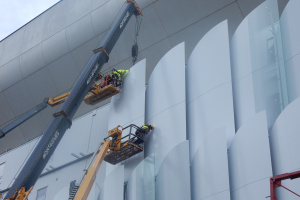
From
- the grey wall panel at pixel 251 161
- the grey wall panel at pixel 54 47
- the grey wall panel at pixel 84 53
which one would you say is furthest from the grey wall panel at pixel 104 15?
the grey wall panel at pixel 251 161

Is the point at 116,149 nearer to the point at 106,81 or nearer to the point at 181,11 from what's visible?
the point at 106,81

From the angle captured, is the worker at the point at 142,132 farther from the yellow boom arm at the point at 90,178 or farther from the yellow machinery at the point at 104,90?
the yellow machinery at the point at 104,90

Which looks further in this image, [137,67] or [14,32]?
[14,32]

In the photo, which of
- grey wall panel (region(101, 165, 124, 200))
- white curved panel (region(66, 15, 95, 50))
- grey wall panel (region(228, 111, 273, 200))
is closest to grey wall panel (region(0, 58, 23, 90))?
white curved panel (region(66, 15, 95, 50))

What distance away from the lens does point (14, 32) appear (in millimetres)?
34094

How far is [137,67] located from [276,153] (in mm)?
9988

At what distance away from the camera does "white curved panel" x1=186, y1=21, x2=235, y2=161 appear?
16.4 metres

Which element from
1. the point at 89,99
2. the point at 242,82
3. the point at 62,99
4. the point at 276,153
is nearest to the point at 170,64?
the point at 242,82

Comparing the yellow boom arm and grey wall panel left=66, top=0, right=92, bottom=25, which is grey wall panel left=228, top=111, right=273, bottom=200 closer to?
the yellow boom arm

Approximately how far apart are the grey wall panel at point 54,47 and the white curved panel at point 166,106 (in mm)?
10725

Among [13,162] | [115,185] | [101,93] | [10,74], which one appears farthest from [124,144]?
[10,74]

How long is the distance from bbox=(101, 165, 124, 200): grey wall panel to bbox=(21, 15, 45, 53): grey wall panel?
15792mm

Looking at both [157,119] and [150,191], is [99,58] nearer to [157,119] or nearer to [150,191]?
[157,119]

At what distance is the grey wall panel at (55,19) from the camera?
3005 centimetres
